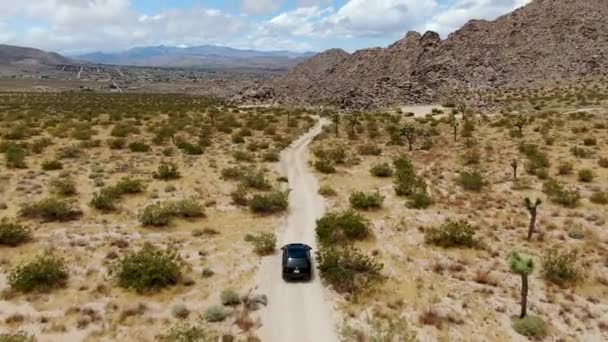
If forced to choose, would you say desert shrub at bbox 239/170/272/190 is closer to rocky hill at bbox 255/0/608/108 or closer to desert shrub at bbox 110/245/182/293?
desert shrub at bbox 110/245/182/293

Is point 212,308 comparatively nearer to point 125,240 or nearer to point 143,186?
point 125,240

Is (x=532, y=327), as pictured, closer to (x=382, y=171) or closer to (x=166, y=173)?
(x=382, y=171)

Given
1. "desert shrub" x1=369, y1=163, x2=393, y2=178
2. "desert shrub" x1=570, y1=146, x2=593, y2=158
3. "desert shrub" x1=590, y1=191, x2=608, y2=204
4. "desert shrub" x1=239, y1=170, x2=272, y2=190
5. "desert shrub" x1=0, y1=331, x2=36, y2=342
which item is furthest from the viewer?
"desert shrub" x1=570, y1=146, x2=593, y2=158

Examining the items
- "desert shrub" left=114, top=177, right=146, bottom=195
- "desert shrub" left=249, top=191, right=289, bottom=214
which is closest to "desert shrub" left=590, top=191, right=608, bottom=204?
"desert shrub" left=249, top=191, right=289, bottom=214

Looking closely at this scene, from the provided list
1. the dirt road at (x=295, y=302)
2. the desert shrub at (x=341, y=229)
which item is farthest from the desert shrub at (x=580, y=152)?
the dirt road at (x=295, y=302)

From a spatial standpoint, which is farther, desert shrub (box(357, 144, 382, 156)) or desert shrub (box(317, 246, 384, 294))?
desert shrub (box(357, 144, 382, 156))

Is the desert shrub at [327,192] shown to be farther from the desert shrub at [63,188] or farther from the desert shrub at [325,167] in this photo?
the desert shrub at [63,188]
